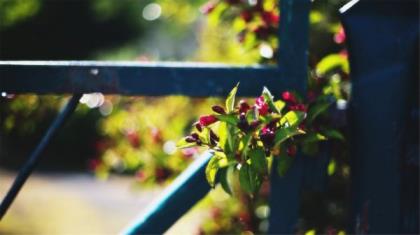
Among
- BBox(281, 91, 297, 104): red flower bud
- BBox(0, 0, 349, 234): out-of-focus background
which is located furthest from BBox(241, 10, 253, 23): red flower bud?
BBox(281, 91, 297, 104): red flower bud

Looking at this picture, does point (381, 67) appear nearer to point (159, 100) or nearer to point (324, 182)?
point (324, 182)

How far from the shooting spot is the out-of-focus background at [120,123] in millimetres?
2334

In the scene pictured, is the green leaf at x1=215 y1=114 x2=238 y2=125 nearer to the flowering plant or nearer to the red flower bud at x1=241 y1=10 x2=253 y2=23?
the flowering plant

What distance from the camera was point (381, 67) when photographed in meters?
1.40

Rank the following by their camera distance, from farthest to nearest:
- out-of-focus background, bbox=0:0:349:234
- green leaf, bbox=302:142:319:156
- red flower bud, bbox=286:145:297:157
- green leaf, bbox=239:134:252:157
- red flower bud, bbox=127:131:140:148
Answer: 1. red flower bud, bbox=127:131:140:148
2. out-of-focus background, bbox=0:0:349:234
3. green leaf, bbox=302:142:319:156
4. red flower bud, bbox=286:145:297:157
5. green leaf, bbox=239:134:252:157

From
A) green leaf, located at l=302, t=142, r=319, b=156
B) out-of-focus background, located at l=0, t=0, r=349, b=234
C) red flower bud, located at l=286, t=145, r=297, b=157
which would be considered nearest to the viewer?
red flower bud, located at l=286, t=145, r=297, b=157

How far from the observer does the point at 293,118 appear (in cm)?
115

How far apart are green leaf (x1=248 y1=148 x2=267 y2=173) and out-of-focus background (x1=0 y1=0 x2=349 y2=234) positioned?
493mm

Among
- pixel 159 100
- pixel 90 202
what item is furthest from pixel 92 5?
pixel 159 100

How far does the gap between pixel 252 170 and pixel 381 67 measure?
1.79 feet

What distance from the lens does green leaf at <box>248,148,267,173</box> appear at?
3.47ft

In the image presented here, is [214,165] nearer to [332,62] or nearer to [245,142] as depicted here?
[245,142]

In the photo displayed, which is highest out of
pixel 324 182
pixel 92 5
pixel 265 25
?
pixel 92 5

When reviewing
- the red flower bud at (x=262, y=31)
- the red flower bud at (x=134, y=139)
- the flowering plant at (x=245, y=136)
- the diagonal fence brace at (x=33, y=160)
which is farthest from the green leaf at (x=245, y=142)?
the red flower bud at (x=134, y=139)
